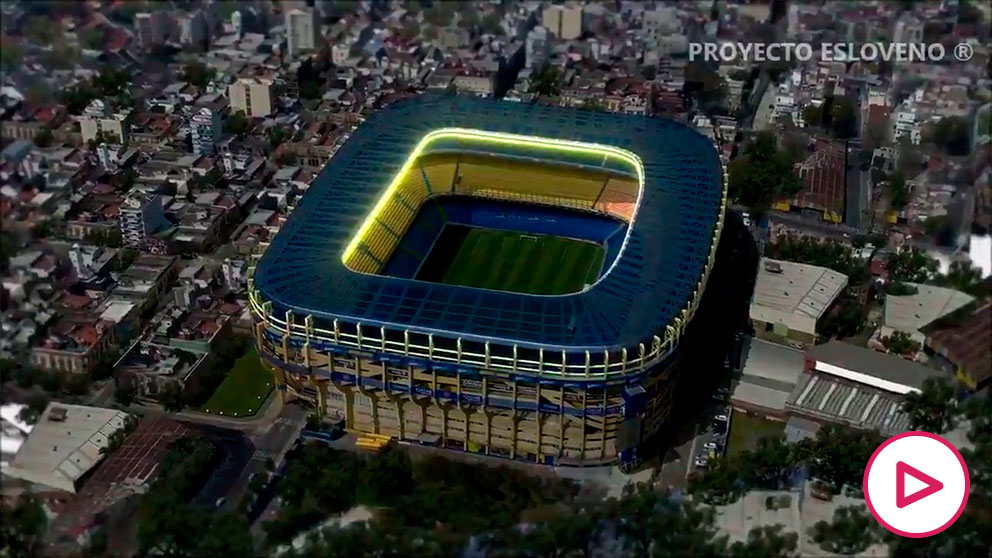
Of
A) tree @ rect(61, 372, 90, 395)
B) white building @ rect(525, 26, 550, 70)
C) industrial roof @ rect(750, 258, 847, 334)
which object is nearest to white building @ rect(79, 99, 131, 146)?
tree @ rect(61, 372, 90, 395)

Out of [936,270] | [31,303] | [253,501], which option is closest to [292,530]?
[253,501]

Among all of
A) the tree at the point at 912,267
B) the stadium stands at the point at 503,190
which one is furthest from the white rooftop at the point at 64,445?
the tree at the point at 912,267

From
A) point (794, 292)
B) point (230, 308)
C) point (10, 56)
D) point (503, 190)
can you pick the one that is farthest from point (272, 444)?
point (10, 56)

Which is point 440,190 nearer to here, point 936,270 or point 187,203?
point 187,203

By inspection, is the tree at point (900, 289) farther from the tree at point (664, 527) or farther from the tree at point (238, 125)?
the tree at point (238, 125)

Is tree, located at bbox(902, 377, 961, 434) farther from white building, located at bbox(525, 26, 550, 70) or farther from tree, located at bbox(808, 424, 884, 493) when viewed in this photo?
white building, located at bbox(525, 26, 550, 70)

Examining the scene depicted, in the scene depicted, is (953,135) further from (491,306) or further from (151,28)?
(151,28)
